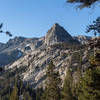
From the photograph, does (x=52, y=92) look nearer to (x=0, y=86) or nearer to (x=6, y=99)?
(x=6, y=99)

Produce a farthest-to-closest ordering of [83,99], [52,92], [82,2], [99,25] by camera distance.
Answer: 1. [52,92]
2. [83,99]
3. [99,25]
4. [82,2]

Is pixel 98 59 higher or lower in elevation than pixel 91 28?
lower

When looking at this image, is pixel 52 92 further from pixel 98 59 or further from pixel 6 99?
pixel 6 99

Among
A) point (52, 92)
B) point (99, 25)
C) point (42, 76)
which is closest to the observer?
point (99, 25)

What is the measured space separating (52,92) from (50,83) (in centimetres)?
220

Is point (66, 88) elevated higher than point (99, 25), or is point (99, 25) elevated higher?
point (99, 25)

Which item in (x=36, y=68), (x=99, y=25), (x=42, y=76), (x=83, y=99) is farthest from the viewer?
(x=36, y=68)

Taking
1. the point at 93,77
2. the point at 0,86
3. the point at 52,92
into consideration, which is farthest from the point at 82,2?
the point at 0,86

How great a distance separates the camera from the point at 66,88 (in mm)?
48656

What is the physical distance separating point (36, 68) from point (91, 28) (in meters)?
190

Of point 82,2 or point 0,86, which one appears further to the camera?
point 0,86

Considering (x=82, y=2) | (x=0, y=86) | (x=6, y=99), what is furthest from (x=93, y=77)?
(x=0, y=86)

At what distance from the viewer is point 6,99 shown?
11856cm

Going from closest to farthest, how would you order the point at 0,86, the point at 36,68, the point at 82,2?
the point at 82,2 < the point at 0,86 < the point at 36,68
